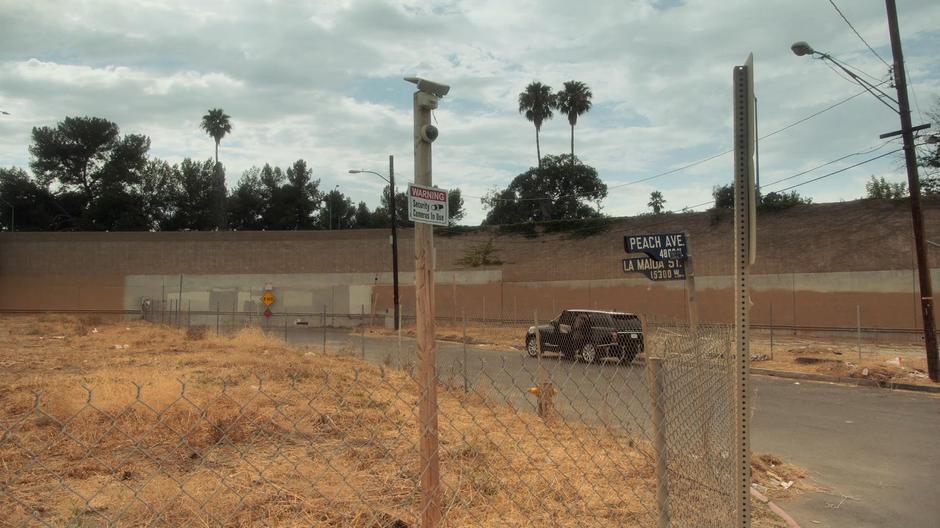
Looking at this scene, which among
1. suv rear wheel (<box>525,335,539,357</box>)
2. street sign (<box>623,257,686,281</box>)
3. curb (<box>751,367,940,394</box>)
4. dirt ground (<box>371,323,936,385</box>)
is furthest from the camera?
suv rear wheel (<box>525,335,539,357</box>)

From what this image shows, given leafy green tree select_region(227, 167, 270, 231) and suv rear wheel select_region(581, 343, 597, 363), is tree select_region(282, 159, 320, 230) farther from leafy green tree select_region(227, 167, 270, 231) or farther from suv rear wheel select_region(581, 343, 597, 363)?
suv rear wheel select_region(581, 343, 597, 363)

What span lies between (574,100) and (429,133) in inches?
2363

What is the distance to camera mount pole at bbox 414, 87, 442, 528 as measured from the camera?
3.27 meters

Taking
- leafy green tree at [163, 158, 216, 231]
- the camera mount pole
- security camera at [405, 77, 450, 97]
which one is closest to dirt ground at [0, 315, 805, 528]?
the camera mount pole

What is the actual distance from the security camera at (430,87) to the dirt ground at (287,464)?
1.53 metres

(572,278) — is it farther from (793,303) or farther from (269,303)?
(269,303)

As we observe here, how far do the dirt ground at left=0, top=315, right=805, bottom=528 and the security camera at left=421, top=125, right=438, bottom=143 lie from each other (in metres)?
1.28

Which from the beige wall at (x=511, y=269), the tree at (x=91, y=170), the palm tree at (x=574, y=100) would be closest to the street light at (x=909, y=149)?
the beige wall at (x=511, y=269)

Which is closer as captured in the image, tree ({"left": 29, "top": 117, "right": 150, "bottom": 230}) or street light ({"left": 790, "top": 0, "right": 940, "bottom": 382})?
street light ({"left": 790, "top": 0, "right": 940, "bottom": 382})

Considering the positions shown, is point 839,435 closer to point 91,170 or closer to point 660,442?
point 660,442

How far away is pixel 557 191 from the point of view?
219ft

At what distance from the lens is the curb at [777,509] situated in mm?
5688

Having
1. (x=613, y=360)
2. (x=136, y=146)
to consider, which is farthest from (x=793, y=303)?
(x=136, y=146)

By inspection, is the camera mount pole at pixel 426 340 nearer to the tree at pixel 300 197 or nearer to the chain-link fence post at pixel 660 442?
the chain-link fence post at pixel 660 442
